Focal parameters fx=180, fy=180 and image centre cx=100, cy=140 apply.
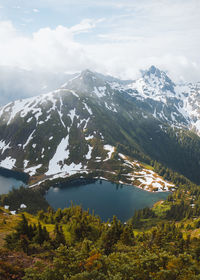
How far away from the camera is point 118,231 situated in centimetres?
5262

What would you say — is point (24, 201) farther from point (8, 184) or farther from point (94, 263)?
point (94, 263)

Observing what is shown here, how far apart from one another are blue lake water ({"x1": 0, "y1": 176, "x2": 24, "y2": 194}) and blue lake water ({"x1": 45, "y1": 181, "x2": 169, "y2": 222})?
38.7 meters

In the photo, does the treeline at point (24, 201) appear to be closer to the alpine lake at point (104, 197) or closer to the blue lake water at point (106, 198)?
the alpine lake at point (104, 197)

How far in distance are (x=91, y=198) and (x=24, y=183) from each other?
7584 cm

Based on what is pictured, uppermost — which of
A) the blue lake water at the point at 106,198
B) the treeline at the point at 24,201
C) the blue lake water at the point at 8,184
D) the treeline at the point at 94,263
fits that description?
the treeline at the point at 94,263

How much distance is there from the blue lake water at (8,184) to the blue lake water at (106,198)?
38.7m

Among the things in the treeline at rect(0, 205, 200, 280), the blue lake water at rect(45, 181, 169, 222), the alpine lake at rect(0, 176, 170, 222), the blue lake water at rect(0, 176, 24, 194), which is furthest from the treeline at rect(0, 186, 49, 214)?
the treeline at rect(0, 205, 200, 280)

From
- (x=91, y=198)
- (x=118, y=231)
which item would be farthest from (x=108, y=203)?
(x=118, y=231)

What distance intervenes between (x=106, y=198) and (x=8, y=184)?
10100 cm

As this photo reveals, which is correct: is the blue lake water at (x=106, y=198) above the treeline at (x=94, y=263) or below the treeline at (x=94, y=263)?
below

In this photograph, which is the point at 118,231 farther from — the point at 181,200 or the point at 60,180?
the point at 60,180

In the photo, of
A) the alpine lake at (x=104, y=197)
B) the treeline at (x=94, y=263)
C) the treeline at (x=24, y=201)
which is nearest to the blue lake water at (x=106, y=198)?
the alpine lake at (x=104, y=197)

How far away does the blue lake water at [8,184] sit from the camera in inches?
6649

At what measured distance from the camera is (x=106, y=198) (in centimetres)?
14725
